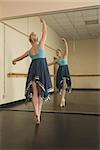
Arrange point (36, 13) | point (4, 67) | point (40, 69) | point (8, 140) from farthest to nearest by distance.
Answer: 1. point (4, 67)
2. point (36, 13)
3. point (40, 69)
4. point (8, 140)

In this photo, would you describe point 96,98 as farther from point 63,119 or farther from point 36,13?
point 36,13

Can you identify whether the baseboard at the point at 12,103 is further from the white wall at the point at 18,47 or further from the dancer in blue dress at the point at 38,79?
the dancer in blue dress at the point at 38,79

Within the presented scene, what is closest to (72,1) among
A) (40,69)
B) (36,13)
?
(36,13)

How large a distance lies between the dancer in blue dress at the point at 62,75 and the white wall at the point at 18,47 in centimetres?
27

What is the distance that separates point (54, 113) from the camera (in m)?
3.22

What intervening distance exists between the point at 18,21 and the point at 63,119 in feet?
7.53

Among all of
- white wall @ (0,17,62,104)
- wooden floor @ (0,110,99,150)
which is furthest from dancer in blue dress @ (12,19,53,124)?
white wall @ (0,17,62,104)

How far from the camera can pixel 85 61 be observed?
13.2ft

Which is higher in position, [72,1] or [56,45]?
[72,1]

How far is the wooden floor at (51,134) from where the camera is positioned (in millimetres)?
1744

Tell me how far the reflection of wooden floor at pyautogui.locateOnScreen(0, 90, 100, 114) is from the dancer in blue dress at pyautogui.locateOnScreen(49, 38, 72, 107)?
146 mm

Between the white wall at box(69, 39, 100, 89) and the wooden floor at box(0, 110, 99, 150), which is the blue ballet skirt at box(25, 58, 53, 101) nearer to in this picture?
the wooden floor at box(0, 110, 99, 150)

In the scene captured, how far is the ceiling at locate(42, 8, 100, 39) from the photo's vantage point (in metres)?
3.93

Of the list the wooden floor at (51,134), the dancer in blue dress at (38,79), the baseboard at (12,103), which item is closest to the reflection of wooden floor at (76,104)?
the baseboard at (12,103)
